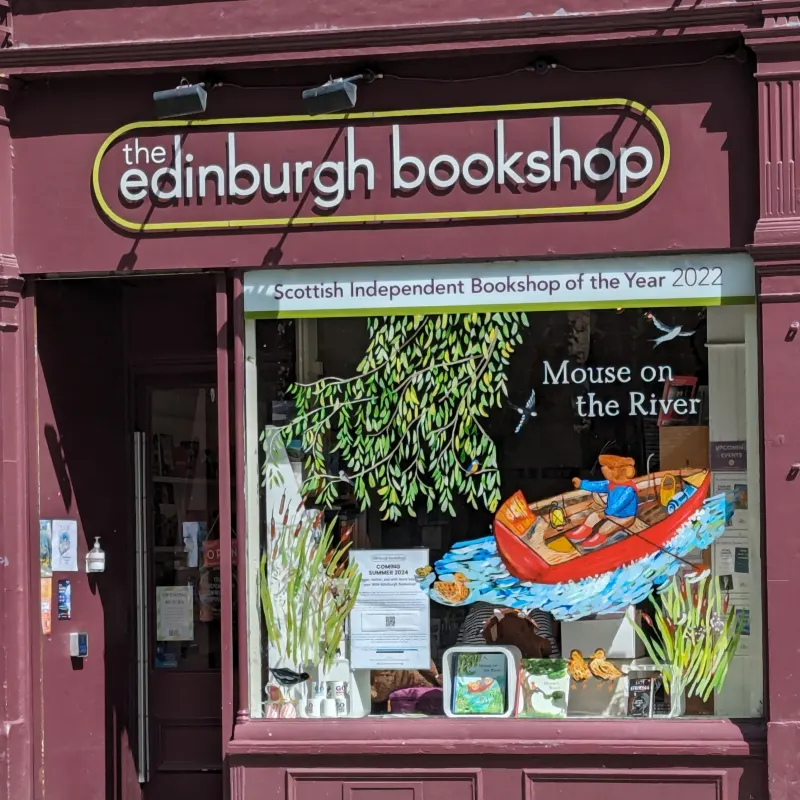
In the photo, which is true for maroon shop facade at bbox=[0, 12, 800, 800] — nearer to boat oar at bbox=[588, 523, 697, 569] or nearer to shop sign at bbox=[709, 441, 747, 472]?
shop sign at bbox=[709, 441, 747, 472]

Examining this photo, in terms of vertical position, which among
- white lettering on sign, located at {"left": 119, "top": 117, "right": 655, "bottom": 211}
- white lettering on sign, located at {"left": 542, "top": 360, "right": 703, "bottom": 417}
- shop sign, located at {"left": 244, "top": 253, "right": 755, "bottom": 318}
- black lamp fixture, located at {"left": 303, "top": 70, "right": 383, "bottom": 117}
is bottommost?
white lettering on sign, located at {"left": 542, "top": 360, "right": 703, "bottom": 417}

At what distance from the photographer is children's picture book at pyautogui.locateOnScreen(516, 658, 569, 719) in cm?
668

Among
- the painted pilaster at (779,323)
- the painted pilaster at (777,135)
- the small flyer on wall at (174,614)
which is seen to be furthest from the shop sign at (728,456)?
the small flyer on wall at (174,614)

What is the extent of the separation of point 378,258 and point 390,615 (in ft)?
6.39

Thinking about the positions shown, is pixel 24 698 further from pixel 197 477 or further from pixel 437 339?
pixel 437 339

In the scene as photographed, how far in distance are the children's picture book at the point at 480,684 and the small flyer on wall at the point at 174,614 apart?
184cm

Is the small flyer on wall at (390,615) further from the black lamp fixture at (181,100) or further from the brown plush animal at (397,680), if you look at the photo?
the black lamp fixture at (181,100)

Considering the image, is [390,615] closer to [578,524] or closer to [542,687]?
[542,687]

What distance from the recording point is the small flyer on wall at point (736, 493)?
21.5 feet

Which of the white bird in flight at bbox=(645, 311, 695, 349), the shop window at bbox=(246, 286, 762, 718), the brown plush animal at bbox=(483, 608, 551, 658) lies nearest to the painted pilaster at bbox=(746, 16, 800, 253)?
the shop window at bbox=(246, 286, 762, 718)

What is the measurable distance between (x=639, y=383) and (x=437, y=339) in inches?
43.8

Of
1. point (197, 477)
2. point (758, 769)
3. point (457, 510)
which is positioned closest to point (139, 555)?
point (197, 477)

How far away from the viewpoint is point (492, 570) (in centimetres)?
675

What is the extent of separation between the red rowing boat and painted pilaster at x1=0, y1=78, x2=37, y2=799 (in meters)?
2.67
